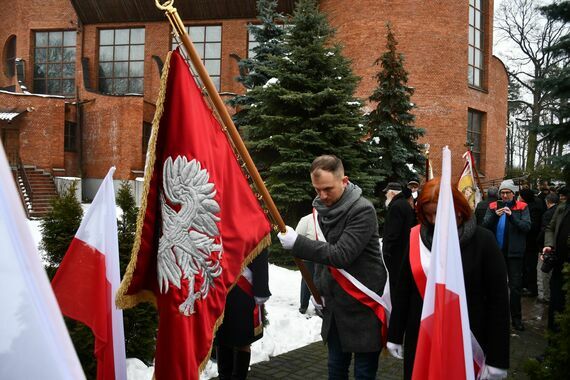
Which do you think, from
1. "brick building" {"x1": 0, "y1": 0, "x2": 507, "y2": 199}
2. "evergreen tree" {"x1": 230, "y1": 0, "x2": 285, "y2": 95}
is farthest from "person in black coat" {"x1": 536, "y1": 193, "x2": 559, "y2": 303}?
"brick building" {"x1": 0, "y1": 0, "x2": 507, "y2": 199}

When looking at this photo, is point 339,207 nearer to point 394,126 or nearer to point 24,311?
point 24,311

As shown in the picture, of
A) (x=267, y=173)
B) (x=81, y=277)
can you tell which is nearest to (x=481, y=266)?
(x=81, y=277)

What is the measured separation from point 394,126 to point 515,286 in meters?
10.7

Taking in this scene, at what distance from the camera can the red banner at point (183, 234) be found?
9.39ft

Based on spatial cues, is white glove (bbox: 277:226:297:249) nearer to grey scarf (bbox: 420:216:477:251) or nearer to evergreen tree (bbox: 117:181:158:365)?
grey scarf (bbox: 420:216:477:251)

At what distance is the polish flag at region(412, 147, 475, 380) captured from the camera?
2674mm

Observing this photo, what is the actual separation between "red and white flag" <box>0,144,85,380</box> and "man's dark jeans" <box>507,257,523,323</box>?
6929 mm

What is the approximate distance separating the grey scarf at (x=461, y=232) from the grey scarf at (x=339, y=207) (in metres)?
0.51

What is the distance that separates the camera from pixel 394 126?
1712 centimetres

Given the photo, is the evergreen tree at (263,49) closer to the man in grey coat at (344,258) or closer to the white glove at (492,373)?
the man in grey coat at (344,258)

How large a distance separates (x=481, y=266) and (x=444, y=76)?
78.0 ft

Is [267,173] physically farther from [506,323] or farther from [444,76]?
[444,76]

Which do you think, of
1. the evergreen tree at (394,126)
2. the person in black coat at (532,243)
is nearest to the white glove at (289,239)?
the person in black coat at (532,243)

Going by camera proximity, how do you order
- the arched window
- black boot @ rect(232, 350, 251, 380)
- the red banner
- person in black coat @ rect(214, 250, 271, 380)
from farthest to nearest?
the arched window, black boot @ rect(232, 350, 251, 380), person in black coat @ rect(214, 250, 271, 380), the red banner
